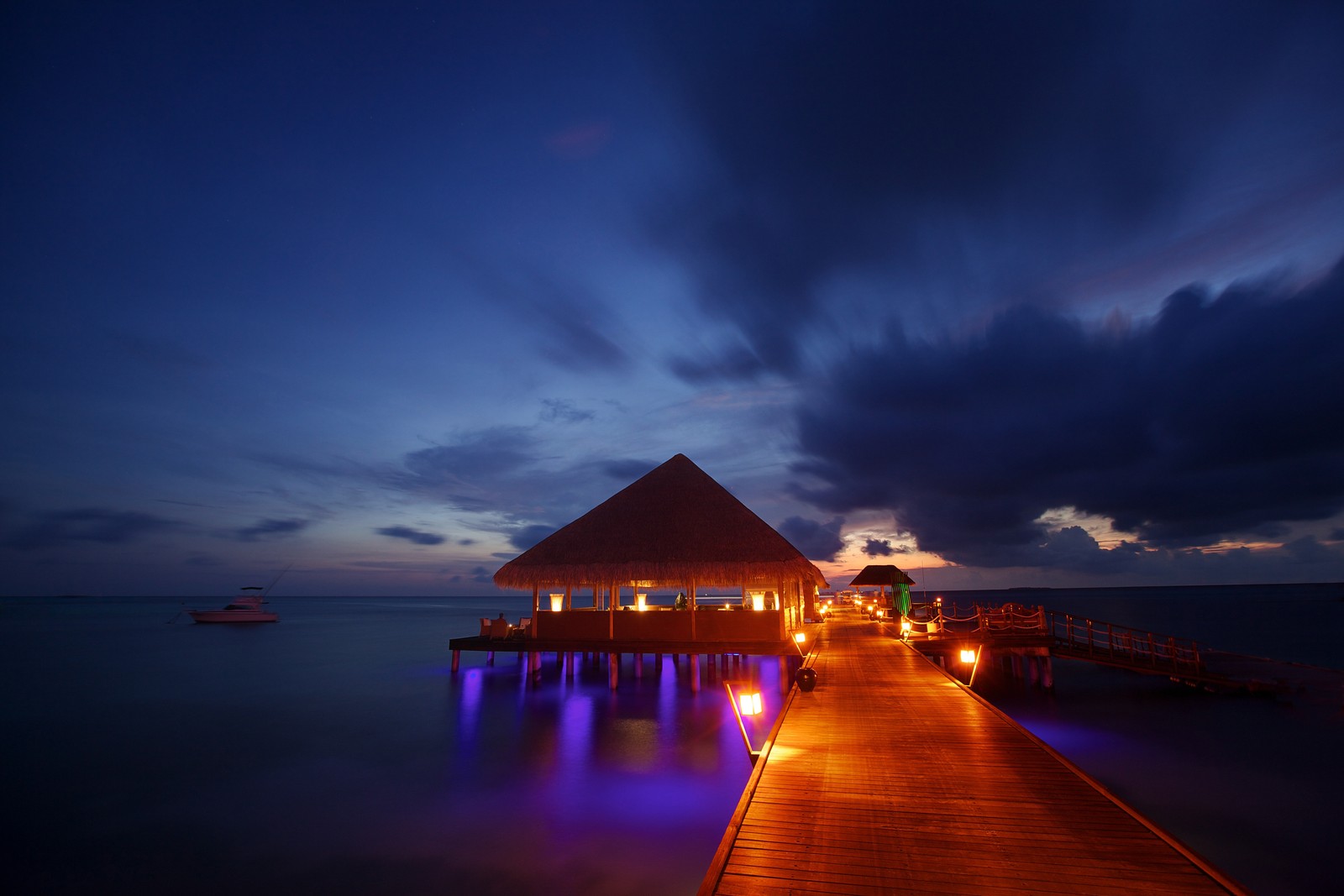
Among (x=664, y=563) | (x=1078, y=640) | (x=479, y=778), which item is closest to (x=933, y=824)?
(x=479, y=778)

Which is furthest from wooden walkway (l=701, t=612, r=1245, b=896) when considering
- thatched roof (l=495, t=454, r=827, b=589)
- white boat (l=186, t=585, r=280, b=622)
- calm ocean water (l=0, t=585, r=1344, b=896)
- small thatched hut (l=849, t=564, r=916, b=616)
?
white boat (l=186, t=585, r=280, b=622)

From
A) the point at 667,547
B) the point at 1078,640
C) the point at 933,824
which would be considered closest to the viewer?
the point at 933,824

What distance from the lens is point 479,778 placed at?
11422 millimetres

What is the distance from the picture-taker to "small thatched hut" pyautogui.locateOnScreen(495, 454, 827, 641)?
1593 cm

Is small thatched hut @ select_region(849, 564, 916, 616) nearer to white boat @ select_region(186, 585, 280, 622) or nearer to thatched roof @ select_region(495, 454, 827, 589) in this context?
thatched roof @ select_region(495, 454, 827, 589)

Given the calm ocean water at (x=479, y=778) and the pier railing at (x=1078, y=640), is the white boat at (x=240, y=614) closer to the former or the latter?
the calm ocean water at (x=479, y=778)

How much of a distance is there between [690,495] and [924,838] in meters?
14.0

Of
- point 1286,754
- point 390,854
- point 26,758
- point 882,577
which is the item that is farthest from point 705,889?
point 882,577

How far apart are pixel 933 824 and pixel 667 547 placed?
11737 millimetres

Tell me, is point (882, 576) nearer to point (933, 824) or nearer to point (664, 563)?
point (664, 563)

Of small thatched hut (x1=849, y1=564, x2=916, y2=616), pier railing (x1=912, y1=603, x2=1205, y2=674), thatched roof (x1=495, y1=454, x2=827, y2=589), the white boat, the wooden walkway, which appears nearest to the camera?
the wooden walkway

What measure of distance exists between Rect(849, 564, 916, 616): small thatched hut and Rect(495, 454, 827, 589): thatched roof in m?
12.1

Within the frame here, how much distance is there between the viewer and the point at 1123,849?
4.55 metres

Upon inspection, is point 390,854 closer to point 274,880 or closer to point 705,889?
point 274,880
